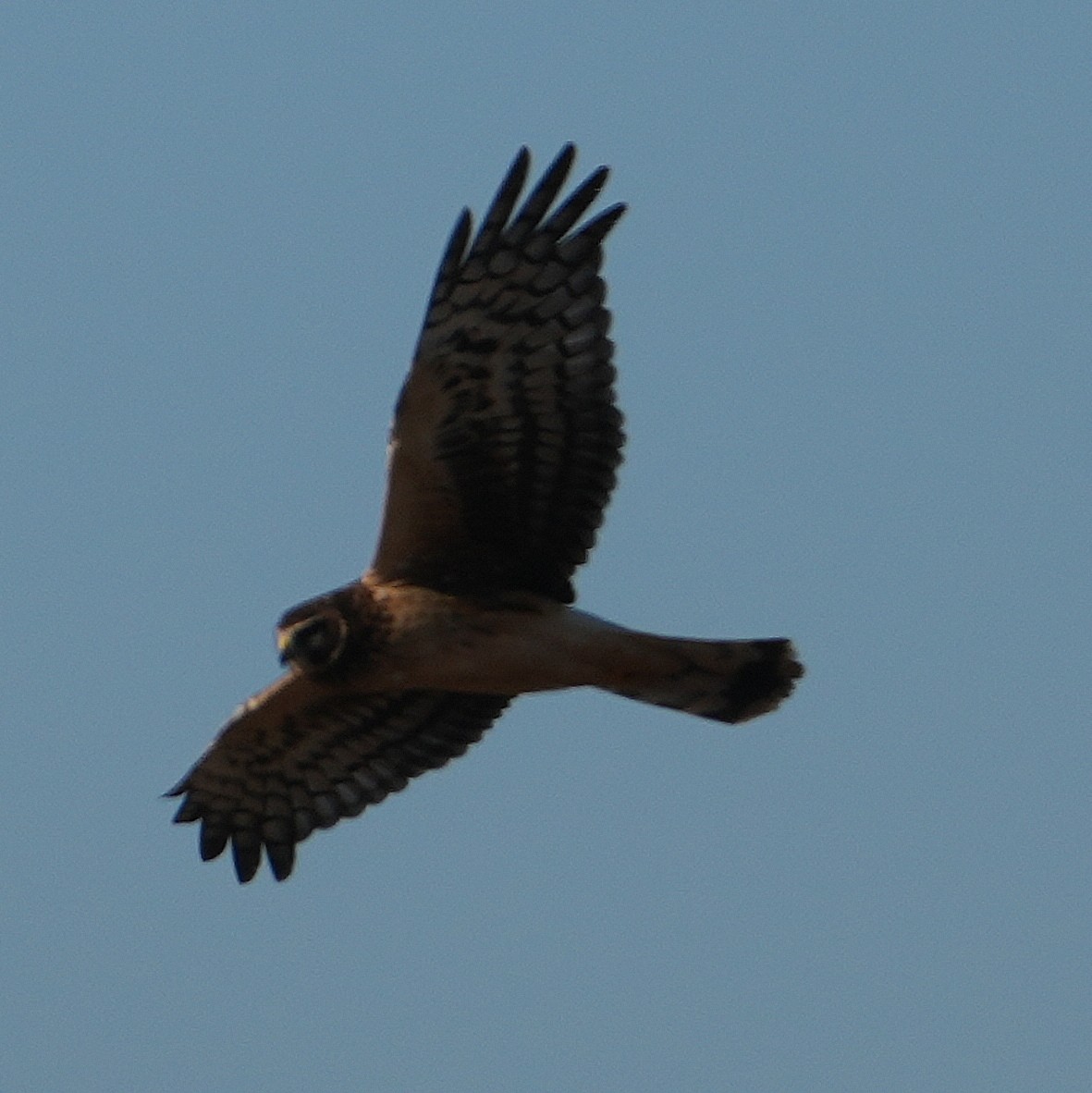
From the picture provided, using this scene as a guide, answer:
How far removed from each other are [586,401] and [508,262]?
612 mm

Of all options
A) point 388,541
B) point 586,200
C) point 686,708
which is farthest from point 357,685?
point 586,200

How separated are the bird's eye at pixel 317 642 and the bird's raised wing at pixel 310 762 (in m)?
1.00

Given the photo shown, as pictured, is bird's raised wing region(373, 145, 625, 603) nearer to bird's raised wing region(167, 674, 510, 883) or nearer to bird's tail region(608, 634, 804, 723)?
bird's tail region(608, 634, 804, 723)

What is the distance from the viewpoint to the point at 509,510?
10.9 metres

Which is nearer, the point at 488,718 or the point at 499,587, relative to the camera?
the point at 499,587

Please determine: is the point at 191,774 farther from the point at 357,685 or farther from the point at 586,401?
the point at 586,401

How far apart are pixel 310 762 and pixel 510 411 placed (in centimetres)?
222

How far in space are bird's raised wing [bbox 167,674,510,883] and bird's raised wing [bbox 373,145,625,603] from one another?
1.20 metres

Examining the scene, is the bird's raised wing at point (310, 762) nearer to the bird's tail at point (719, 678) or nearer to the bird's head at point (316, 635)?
the bird's head at point (316, 635)

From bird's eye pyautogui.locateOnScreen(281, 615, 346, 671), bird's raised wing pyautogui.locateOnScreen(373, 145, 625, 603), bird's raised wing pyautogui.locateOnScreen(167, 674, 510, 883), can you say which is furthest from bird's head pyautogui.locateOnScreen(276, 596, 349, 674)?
bird's raised wing pyautogui.locateOnScreen(167, 674, 510, 883)

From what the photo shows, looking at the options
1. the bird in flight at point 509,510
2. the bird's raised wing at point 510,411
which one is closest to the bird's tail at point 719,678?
the bird in flight at point 509,510

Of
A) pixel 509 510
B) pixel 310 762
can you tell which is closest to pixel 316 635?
pixel 509 510

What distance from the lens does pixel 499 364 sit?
1067cm

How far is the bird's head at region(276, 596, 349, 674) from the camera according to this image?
35.4 feet
